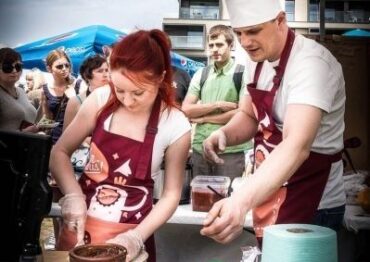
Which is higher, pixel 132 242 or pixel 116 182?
pixel 116 182

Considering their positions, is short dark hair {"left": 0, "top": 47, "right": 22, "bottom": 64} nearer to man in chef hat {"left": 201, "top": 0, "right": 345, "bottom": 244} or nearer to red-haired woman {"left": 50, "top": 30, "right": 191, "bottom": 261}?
red-haired woman {"left": 50, "top": 30, "right": 191, "bottom": 261}

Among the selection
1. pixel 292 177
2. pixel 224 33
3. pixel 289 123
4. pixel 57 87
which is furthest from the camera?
pixel 57 87

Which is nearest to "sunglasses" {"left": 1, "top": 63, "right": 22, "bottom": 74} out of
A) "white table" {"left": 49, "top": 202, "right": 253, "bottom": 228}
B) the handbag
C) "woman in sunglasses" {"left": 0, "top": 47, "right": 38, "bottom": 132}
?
"woman in sunglasses" {"left": 0, "top": 47, "right": 38, "bottom": 132}

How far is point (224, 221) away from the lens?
3.11 ft

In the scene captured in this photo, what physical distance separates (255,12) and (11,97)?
1.75m

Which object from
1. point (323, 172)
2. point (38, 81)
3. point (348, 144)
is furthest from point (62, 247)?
point (38, 81)

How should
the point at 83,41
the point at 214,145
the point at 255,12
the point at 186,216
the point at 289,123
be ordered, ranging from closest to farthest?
1. the point at 289,123
2. the point at 255,12
3. the point at 214,145
4. the point at 186,216
5. the point at 83,41

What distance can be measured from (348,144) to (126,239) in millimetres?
1137

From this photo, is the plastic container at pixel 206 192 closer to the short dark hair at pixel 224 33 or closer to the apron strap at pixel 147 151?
the apron strap at pixel 147 151

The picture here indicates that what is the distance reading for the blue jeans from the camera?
139 centimetres

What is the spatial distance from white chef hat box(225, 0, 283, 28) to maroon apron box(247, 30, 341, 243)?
0.32 feet

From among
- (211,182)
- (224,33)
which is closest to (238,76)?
(224,33)

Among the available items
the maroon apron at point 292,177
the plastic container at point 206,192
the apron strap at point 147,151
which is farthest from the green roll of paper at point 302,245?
the plastic container at point 206,192

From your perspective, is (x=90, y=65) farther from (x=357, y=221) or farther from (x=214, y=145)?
(x=357, y=221)
